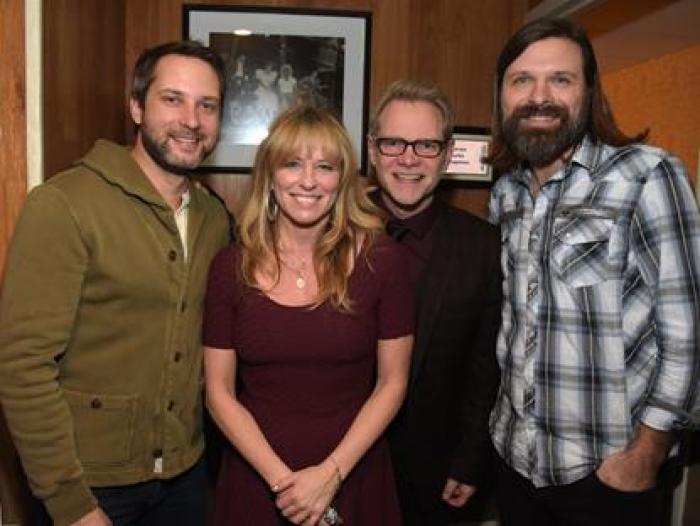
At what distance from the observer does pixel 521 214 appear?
1.77 m

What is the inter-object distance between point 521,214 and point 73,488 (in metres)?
1.31

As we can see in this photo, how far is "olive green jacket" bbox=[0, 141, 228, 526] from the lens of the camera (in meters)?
1.41

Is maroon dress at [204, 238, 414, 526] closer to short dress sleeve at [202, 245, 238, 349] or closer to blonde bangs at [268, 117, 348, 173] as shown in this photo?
short dress sleeve at [202, 245, 238, 349]

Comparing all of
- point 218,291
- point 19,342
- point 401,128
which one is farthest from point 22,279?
point 401,128

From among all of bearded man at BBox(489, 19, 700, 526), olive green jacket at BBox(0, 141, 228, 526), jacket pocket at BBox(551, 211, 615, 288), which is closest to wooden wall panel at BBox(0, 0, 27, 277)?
olive green jacket at BBox(0, 141, 228, 526)

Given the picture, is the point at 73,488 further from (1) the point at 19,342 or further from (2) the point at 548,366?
(2) the point at 548,366

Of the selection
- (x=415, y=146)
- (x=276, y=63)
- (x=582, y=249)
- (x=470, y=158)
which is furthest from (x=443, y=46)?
(x=582, y=249)

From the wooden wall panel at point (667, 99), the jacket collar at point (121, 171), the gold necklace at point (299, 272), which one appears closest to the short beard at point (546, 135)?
the gold necklace at point (299, 272)

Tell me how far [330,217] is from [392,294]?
0.90 feet

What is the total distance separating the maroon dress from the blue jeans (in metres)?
0.18

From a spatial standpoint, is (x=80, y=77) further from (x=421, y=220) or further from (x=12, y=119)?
(x=421, y=220)

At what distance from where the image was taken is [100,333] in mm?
1519

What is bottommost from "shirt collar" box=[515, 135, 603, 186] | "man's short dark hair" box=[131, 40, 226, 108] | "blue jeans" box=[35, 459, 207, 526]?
"blue jeans" box=[35, 459, 207, 526]

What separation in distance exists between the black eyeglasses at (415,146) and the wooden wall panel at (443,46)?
1.20 meters
